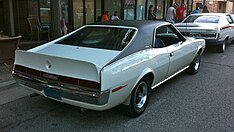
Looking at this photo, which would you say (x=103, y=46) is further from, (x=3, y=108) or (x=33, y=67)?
(x=3, y=108)

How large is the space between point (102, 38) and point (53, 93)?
1411 millimetres

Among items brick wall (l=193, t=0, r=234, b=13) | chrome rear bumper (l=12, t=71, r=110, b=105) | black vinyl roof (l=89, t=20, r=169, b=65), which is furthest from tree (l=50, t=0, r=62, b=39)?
brick wall (l=193, t=0, r=234, b=13)

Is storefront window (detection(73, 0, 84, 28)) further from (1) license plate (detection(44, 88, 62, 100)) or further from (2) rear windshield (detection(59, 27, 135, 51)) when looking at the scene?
(1) license plate (detection(44, 88, 62, 100))

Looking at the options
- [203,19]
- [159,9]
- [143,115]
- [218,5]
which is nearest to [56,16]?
[143,115]

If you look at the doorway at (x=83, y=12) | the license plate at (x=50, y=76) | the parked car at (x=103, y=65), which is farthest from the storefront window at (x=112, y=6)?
the license plate at (x=50, y=76)

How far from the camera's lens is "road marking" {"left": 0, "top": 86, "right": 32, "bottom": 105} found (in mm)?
4254

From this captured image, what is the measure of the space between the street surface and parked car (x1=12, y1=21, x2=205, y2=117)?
318 millimetres

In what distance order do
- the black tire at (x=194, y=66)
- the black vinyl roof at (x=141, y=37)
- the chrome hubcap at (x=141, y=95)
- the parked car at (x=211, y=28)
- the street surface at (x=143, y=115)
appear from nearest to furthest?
the street surface at (x=143, y=115) → the black vinyl roof at (x=141, y=37) → the chrome hubcap at (x=141, y=95) → the black tire at (x=194, y=66) → the parked car at (x=211, y=28)

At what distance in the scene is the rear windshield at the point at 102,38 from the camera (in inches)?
154

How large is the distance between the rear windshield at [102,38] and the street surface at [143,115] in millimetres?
1062

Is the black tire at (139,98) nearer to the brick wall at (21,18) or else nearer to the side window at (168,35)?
the side window at (168,35)

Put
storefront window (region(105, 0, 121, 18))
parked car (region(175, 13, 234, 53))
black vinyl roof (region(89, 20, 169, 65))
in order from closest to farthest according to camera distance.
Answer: black vinyl roof (region(89, 20, 169, 65))
parked car (region(175, 13, 234, 53))
storefront window (region(105, 0, 121, 18))

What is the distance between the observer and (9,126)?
10.9 ft

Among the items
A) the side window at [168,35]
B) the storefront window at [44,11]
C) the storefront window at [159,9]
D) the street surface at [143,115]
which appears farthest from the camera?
the storefront window at [159,9]
